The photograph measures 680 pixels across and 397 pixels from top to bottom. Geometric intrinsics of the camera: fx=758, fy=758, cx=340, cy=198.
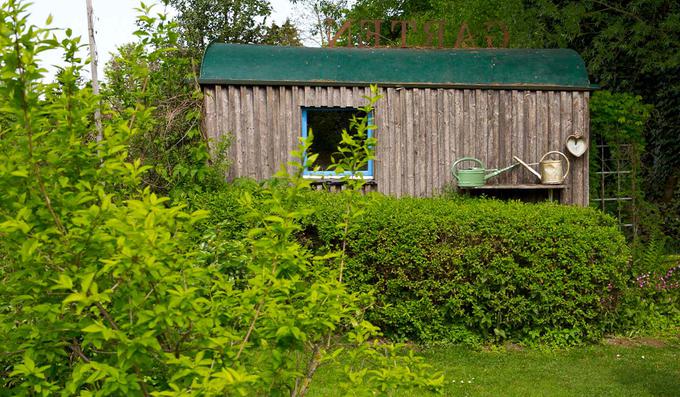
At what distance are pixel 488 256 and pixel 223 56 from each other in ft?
17.4

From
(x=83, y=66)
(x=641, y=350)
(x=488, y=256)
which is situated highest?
(x=83, y=66)

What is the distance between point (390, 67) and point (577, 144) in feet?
10.7

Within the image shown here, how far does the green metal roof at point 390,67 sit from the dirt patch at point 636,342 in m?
4.46

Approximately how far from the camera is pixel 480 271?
8.70m

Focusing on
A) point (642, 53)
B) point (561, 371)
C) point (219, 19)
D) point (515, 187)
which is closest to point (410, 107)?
point (515, 187)

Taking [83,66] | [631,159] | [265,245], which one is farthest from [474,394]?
[631,159]

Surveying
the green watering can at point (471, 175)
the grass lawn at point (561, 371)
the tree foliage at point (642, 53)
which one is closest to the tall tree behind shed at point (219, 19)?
the tree foliage at point (642, 53)

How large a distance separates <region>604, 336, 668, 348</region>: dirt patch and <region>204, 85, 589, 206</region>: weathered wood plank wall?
3.43 metres

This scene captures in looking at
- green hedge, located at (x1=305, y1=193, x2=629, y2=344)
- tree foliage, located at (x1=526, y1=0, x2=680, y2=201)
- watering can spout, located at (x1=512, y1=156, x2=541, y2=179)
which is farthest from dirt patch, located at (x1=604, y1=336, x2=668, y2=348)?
tree foliage, located at (x1=526, y1=0, x2=680, y2=201)

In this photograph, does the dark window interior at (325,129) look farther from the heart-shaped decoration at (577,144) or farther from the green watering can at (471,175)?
the heart-shaped decoration at (577,144)

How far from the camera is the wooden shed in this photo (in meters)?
11.4

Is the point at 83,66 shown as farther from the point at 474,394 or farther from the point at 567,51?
the point at 567,51

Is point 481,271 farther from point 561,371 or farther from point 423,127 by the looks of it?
point 423,127

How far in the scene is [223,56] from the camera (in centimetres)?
1159
